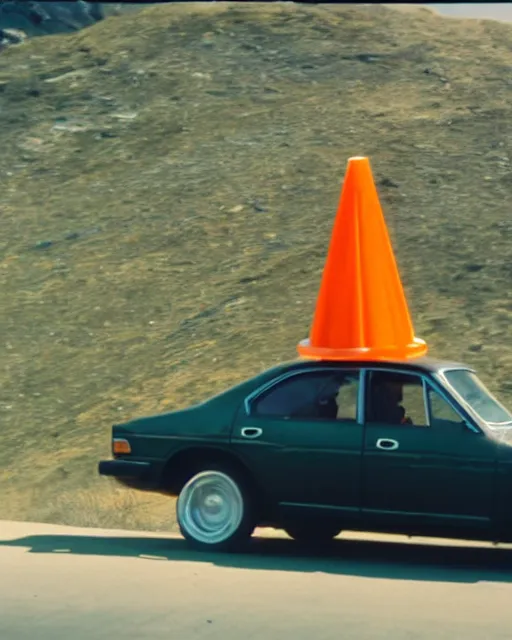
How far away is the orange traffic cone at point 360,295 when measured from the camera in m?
12.1

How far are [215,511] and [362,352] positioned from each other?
171cm

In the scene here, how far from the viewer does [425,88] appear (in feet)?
121

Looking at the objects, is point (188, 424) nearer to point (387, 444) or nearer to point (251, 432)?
point (251, 432)

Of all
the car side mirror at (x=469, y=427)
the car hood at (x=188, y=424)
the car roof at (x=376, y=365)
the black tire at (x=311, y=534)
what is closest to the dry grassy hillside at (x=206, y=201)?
the black tire at (x=311, y=534)

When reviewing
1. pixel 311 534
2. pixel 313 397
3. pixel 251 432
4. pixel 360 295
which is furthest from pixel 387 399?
pixel 311 534

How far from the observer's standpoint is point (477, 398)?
11.3 m

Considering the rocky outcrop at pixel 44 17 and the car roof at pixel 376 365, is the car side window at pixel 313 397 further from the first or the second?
the rocky outcrop at pixel 44 17

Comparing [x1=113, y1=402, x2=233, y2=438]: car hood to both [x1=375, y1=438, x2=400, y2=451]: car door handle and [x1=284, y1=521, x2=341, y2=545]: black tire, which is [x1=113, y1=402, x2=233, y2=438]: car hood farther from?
[x1=375, y1=438, x2=400, y2=451]: car door handle

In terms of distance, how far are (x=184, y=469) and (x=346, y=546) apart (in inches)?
63.2

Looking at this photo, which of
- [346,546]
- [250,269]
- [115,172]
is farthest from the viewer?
[115,172]

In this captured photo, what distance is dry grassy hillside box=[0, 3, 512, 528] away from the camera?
70.5 feet

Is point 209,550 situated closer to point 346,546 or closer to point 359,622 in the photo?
point 346,546

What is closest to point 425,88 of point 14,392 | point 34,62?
point 34,62

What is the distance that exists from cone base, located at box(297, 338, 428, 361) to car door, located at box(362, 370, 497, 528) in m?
0.73
